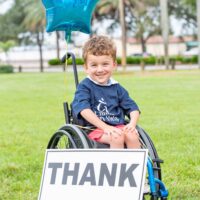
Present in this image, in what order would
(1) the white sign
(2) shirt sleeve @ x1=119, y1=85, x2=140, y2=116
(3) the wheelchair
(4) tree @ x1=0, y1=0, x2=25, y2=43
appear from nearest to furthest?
(1) the white sign → (3) the wheelchair → (2) shirt sleeve @ x1=119, y1=85, x2=140, y2=116 → (4) tree @ x1=0, y1=0, x2=25, y2=43

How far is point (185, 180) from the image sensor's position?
5375mm

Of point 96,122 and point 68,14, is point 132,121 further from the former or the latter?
point 68,14

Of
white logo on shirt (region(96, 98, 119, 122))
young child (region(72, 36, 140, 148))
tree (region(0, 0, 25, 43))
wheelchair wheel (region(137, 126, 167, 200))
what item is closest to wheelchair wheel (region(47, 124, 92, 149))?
young child (region(72, 36, 140, 148))

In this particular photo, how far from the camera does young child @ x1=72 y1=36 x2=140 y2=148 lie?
420cm

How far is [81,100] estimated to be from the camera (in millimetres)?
4293

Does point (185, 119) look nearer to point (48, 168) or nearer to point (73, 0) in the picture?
point (73, 0)

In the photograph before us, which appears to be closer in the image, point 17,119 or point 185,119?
A: point 185,119

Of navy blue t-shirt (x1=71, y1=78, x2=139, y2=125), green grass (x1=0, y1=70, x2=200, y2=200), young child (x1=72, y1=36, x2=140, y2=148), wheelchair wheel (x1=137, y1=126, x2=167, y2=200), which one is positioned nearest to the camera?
wheelchair wheel (x1=137, y1=126, x2=167, y2=200)

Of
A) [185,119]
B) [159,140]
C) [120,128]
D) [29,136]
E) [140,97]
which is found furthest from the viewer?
[140,97]

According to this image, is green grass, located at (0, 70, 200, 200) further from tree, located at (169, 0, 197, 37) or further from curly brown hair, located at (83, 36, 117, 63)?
tree, located at (169, 0, 197, 37)

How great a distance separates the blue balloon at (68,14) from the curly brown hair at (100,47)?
56cm

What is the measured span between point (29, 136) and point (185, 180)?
11.7ft

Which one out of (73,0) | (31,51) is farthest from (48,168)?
(31,51)

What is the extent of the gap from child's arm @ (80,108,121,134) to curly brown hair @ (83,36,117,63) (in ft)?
1.32
